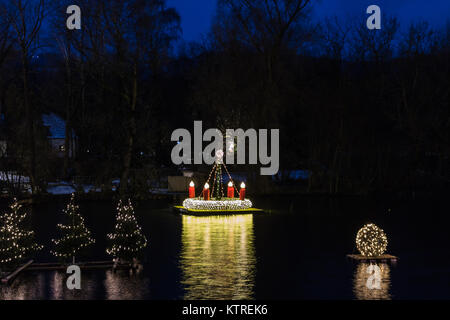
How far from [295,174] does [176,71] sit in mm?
25097

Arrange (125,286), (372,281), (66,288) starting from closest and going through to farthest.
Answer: (66,288)
(125,286)
(372,281)

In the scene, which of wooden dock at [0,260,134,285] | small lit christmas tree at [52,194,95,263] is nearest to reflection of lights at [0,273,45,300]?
wooden dock at [0,260,134,285]

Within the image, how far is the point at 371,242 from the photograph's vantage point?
14.9 m

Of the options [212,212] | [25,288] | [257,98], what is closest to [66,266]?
[25,288]

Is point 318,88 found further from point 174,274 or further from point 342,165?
point 174,274

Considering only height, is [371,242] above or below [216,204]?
below

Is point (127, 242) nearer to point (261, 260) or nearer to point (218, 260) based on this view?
point (218, 260)

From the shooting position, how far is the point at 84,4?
3759 centimetres

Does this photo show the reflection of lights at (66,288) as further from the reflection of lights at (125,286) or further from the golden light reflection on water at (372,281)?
the golden light reflection on water at (372,281)

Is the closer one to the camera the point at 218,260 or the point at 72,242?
the point at 72,242

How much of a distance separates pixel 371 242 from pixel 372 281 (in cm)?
248

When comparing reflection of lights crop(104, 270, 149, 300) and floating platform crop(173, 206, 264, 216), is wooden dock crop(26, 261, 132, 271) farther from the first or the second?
floating platform crop(173, 206, 264, 216)

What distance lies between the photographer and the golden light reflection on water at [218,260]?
1163 centimetres

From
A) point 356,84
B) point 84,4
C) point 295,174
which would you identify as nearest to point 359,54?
point 356,84
